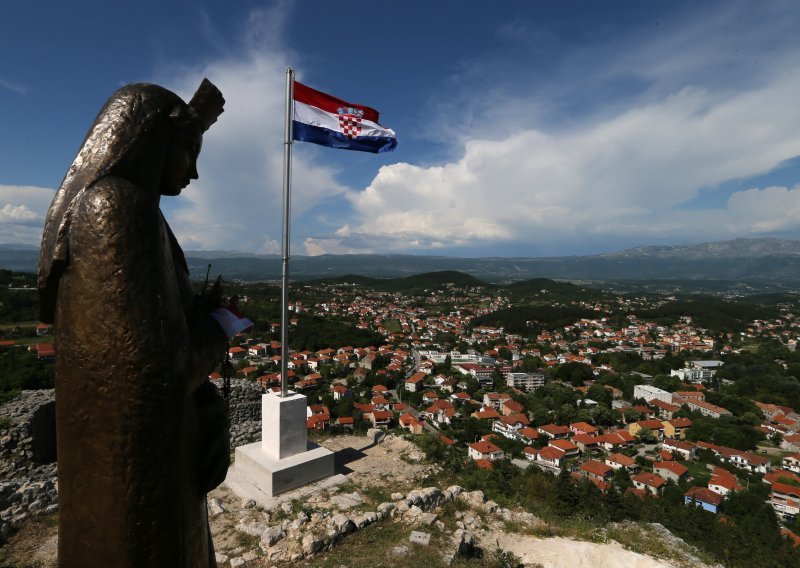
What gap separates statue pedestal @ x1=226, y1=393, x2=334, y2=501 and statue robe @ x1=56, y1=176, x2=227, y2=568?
4629 mm

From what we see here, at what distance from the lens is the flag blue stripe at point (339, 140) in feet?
19.7

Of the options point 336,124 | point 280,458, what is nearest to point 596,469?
point 280,458

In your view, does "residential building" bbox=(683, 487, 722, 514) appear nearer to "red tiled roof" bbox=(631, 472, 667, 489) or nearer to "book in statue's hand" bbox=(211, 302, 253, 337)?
"red tiled roof" bbox=(631, 472, 667, 489)

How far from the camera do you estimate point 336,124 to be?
6293 mm

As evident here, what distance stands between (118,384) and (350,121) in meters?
5.80

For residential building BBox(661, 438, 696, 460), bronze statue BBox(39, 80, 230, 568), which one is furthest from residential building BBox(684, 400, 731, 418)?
bronze statue BBox(39, 80, 230, 568)

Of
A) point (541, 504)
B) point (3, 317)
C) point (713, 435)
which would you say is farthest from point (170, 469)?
point (713, 435)

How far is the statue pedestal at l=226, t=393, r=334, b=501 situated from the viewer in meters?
5.67

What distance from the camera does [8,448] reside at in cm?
646

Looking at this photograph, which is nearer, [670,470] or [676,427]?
[670,470]

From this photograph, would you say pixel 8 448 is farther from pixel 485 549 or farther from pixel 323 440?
pixel 485 549

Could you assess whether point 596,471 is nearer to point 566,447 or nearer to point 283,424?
point 566,447

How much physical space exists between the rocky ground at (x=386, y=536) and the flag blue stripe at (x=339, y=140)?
498cm

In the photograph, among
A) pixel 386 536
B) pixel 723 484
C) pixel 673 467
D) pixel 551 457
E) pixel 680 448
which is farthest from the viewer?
pixel 680 448
